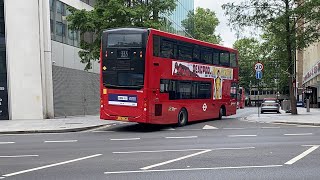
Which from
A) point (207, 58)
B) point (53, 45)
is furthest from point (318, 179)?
point (53, 45)

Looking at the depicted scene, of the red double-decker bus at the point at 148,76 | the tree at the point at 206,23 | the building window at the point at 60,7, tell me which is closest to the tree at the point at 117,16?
the building window at the point at 60,7

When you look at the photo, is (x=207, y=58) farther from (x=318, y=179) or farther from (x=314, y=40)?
(x=318, y=179)

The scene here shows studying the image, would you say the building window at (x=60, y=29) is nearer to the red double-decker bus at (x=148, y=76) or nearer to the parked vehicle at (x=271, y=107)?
the red double-decker bus at (x=148, y=76)

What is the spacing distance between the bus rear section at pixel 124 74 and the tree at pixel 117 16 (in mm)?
6440

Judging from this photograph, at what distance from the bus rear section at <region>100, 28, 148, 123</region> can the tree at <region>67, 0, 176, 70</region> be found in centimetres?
644

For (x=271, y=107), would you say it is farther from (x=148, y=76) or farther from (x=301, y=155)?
(x=301, y=155)

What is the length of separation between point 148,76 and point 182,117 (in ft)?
12.8

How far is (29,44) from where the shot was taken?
1065 inches

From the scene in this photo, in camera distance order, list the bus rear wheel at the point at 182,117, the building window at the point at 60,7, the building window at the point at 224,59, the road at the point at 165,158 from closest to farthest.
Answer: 1. the road at the point at 165,158
2. the bus rear wheel at the point at 182,117
3. the building window at the point at 224,59
4. the building window at the point at 60,7

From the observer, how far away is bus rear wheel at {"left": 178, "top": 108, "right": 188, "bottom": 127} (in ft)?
69.6

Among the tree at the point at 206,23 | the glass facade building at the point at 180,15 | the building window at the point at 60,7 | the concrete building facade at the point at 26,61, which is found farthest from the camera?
the tree at the point at 206,23

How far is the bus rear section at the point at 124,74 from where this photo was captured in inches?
730

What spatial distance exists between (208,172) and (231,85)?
18.7m

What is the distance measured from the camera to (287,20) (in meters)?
27.8
